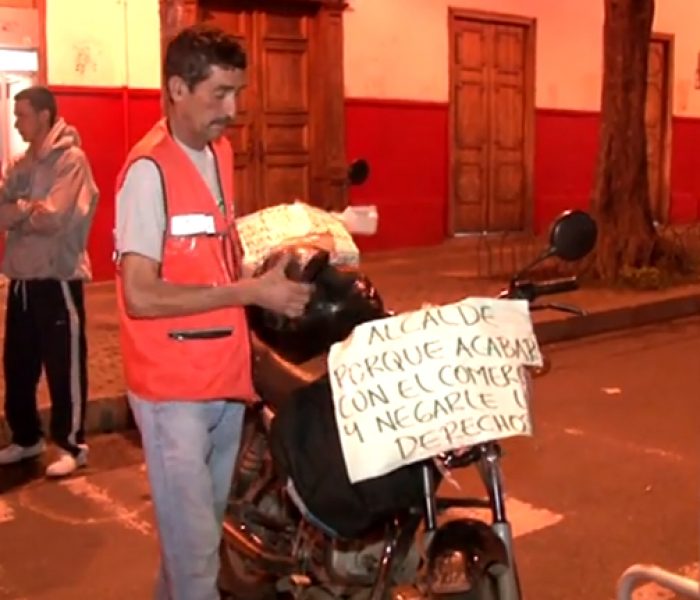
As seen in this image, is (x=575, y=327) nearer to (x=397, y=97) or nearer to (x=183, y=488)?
(x=397, y=97)

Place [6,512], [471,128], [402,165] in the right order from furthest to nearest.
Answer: [471,128]
[402,165]
[6,512]

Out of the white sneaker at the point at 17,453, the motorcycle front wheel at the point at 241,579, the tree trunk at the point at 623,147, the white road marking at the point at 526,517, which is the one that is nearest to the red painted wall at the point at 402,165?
the tree trunk at the point at 623,147

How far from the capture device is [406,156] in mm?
13711

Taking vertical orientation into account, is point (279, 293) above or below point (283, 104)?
below

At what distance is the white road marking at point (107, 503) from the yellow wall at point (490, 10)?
782 centimetres

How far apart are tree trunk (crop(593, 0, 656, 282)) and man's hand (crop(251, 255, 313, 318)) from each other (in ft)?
29.1

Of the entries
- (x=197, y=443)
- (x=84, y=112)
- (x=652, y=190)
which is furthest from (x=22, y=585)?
(x=652, y=190)

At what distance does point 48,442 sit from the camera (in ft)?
21.4

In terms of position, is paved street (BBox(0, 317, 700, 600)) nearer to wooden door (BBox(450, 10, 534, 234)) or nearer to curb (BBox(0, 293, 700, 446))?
curb (BBox(0, 293, 700, 446))

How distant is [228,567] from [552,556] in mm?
1439

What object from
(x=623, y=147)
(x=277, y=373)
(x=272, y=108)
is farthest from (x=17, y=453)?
(x=623, y=147)

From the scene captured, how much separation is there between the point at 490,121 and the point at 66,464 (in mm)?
9673

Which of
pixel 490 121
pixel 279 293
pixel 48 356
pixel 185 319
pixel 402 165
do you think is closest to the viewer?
pixel 279 293

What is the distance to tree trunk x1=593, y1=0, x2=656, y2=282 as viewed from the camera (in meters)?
11.7
